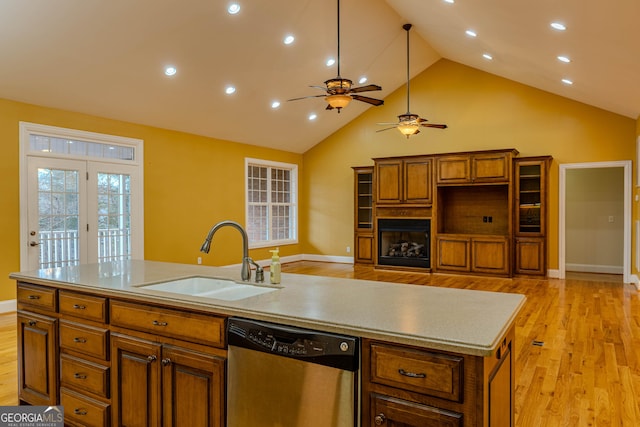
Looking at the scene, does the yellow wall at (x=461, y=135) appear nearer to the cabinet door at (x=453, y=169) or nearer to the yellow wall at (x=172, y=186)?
the cabinet door at (x=453, y=169)

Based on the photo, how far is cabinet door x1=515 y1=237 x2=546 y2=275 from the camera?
7.50 m

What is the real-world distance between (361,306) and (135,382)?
3.99ft

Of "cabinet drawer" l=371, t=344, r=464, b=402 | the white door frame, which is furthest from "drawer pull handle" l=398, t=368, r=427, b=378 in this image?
the white door frame

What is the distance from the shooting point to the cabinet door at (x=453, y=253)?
7891 millimetres

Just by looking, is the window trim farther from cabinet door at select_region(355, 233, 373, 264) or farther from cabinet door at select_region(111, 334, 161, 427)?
cabinet door at select_region(111, 334, 161, 427)

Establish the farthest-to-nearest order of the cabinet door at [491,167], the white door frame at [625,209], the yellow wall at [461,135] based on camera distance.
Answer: the cabinet door at [491,167]
the yellow wall at [461,135]
the white door frame at [625,209]

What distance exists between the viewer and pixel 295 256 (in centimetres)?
1004

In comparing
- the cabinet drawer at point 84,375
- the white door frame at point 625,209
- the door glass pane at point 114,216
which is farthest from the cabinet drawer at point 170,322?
the white door frame at point 625,209

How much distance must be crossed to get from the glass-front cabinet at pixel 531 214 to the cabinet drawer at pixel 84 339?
720 centimetres

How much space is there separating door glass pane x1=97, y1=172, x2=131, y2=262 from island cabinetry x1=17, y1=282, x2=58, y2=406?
370cm

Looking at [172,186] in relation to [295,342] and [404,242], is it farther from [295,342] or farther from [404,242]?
[295,342]

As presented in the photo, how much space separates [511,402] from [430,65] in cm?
807

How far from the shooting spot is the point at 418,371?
138cm

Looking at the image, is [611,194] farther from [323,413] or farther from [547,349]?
[323,413]
